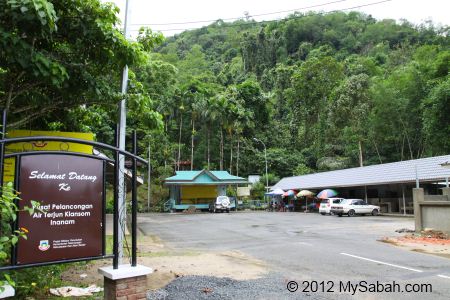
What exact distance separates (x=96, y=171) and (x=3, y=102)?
3.05 meters

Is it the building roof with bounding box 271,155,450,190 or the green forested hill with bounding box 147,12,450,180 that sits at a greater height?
the green forested hill with bounding box 147,12,450,180

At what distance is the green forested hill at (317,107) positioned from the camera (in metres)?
42.6

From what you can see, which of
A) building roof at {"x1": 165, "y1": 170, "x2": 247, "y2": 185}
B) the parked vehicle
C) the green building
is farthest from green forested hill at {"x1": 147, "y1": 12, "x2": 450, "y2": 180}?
the parked vehicle

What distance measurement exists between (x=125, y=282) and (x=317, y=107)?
195 feet

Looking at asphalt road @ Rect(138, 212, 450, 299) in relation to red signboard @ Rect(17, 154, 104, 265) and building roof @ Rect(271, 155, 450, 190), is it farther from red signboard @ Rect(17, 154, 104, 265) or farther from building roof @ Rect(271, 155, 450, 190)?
building roof @ Rect(271, 155, 450, 190)

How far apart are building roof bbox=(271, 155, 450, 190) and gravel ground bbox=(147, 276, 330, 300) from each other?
17.1 m

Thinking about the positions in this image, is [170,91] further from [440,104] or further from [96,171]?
[96,171]

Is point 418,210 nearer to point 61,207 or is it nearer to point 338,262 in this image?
point 338,262

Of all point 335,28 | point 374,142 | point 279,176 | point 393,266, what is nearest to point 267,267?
point 393,266

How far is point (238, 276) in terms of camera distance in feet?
28.0

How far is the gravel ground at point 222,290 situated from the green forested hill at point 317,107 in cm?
2618

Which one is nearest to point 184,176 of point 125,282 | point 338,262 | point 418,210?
point 418,210

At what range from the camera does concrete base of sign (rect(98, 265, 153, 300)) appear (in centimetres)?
551

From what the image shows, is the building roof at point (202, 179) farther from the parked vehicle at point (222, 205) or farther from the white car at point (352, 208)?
the white car at point (352, 208)
